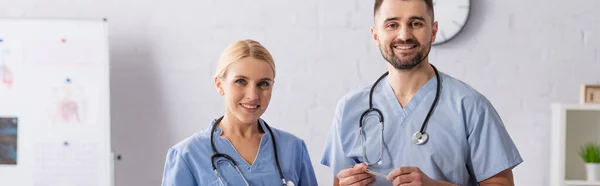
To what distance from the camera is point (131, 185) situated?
324 centimetres

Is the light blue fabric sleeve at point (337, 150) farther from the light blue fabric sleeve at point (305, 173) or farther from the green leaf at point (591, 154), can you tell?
the green leaf at point (591, 154)

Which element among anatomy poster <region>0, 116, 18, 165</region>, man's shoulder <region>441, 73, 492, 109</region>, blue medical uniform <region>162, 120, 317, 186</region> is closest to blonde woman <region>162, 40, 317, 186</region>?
blue medical uniform <region>162, 120, 317, 186</region>

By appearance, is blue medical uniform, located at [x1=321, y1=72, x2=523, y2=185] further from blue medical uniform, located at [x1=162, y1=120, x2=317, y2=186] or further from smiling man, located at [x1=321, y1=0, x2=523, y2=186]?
blue medical uniform, located at [x1=162, y1=120, x2=317, y2=186]

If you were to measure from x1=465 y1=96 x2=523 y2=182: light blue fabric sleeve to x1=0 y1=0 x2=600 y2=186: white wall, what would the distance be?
1.45 meters

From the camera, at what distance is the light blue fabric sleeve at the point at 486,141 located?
1.73 m

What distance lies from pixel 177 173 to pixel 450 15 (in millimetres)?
1758

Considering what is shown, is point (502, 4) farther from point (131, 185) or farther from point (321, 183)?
point (131, 185)

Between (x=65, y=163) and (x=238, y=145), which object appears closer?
(x=238, y=145)

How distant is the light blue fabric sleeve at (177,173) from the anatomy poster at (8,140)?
1.49 m

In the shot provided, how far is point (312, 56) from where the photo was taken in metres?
3.18

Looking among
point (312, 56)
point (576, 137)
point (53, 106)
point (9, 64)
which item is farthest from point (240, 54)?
point (576, 137)

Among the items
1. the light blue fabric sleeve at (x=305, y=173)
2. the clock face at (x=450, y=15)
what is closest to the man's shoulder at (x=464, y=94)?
the light blue fabric sleeve at (x=305, y=173)

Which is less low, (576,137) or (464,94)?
(464,94)

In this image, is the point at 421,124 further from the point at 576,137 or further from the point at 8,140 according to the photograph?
the point at 8,140
